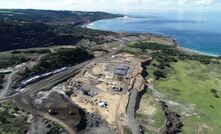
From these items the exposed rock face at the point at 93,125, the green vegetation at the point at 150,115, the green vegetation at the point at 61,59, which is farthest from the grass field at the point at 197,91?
the green vegetation at the point at 61,59

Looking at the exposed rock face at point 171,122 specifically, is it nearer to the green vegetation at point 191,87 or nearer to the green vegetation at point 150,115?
the green vegetation at point 150,115

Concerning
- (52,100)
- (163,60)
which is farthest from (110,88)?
(163,60)

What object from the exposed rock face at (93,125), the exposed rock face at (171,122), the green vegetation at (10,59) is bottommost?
the exposed rock face at (171,122)

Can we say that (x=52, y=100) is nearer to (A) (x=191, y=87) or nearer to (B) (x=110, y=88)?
(B) (x=110, y=88)

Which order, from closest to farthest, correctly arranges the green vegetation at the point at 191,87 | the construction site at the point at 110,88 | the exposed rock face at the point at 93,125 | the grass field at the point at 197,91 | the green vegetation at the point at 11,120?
the green vegetation at the point at 11,120 < the exposed rock face at the point at 93,125 < the construction site at the point at 110,88 < the grass field at the point at 197,91 < the green vegetation at the point at 191,87

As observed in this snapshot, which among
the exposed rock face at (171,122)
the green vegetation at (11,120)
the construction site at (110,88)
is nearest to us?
the green vegetation at (11,120)

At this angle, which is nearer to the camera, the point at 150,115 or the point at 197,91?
the point at 150,115
